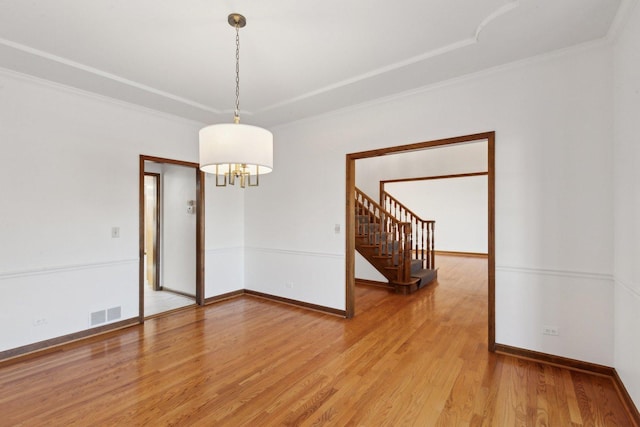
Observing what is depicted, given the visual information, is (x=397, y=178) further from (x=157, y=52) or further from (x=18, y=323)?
(x=18, y=323)

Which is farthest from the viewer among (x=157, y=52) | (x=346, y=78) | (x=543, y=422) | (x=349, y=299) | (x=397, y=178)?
(x=397, y=178)

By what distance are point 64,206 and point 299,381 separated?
307cm

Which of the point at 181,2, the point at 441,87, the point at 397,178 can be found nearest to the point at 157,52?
the point at 181,2

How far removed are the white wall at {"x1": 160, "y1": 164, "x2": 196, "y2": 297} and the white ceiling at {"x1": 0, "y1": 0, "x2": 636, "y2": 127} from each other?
1.75 m

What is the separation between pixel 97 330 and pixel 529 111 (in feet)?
16.8

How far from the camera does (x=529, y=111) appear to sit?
278 centimetres

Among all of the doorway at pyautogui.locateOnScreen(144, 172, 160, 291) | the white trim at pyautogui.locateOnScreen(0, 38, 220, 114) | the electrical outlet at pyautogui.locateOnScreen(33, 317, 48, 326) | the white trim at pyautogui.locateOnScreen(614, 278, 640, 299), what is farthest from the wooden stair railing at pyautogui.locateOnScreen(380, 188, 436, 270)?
the electrical outlet at pyautogui.locateOnScreen(33, 317, 48, 326)

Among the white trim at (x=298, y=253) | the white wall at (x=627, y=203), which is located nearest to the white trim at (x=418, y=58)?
the white wall at (x=627, y=203)

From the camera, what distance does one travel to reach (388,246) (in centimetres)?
544

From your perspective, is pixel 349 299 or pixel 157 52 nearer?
pixel 157 52

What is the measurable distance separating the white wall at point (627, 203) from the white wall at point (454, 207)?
7373 millimetres

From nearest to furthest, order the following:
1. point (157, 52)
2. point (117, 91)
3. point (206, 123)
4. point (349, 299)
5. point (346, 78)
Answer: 1. point (157, 52)
2. point (346, 78)
3. point (117, 91)
4. point (349, 299)
5. point (206, 123)

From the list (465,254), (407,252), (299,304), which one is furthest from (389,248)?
(465,254)

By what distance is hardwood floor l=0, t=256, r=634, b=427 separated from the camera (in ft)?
6.64
